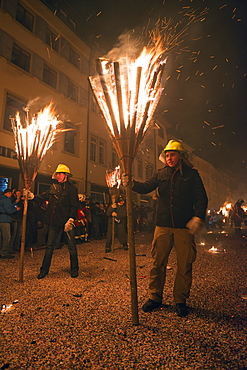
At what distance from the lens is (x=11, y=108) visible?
45.0 ft

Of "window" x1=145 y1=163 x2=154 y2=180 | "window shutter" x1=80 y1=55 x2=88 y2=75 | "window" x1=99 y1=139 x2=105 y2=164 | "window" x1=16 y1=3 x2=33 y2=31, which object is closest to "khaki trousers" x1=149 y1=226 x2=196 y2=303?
"window" x1=16 y1=3 x2=33 y2=31

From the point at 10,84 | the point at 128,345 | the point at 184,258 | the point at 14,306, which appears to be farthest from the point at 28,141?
the point at 10,84

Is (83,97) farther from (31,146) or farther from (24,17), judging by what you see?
(31,146)

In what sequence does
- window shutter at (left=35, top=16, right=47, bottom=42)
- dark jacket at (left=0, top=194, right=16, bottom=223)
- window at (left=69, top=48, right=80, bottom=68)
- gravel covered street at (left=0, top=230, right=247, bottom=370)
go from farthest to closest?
window at (left=69, top=48, right=80, bottom=68) < window shutter at (left=35, top=16, right=47, bottom=42) < dark jacket at (left=0, top=194, right=16, bottom=223) < gravel covered street at (left=0, top=230, right=247, bottom=370)

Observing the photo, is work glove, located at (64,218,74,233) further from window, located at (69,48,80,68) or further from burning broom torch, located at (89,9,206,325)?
window, located at (69,48,80,68)

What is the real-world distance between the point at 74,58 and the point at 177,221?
1995 centimetres

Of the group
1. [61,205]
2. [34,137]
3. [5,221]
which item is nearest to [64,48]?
[34,137]

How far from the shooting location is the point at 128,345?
7.84 feet

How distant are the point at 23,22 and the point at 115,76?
16287 mm

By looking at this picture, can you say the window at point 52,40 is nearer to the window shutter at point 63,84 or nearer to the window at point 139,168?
the window shutter at point 63,84

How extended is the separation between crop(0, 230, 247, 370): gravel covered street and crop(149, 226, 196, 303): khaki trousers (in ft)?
0.93

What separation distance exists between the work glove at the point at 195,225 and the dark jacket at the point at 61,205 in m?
3.07

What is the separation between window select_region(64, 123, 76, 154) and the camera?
1755 cm

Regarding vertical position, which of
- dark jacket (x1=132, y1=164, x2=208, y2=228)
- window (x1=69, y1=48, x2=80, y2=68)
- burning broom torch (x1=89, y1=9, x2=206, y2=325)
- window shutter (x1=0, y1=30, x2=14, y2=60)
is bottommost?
dark jacket (x1=132, y1=164, x2=208, y2=228)
